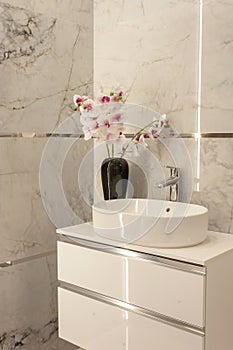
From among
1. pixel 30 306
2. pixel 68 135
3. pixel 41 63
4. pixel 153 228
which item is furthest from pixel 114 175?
pixel 30 306

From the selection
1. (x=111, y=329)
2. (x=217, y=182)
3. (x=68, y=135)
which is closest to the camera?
(x=111, y=329)

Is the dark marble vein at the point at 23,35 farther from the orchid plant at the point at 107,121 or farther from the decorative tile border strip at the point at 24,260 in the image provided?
the decorative tile border strip at the point at 24,260

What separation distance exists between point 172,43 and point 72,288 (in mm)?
1147

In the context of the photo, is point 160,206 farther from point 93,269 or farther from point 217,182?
point 93,269

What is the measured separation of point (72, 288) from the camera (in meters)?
1.71

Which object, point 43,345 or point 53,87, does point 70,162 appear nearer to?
point 53,87

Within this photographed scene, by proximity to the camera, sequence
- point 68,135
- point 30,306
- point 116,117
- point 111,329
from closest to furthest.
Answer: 1. point 111,329
2. point 116,117
3. point 30,306
4. point 68,135

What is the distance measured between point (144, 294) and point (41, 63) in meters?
1.14

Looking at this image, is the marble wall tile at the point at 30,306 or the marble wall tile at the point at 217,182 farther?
the marble wall tile at the point at 30,306

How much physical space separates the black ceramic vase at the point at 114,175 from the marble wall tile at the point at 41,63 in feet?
1.18

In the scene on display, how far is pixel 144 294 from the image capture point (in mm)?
1449

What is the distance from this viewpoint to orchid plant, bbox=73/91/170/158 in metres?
1.74

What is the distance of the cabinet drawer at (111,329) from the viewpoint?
1.38 meters

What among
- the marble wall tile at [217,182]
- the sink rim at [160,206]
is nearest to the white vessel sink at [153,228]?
the sink rim at [160,206]
